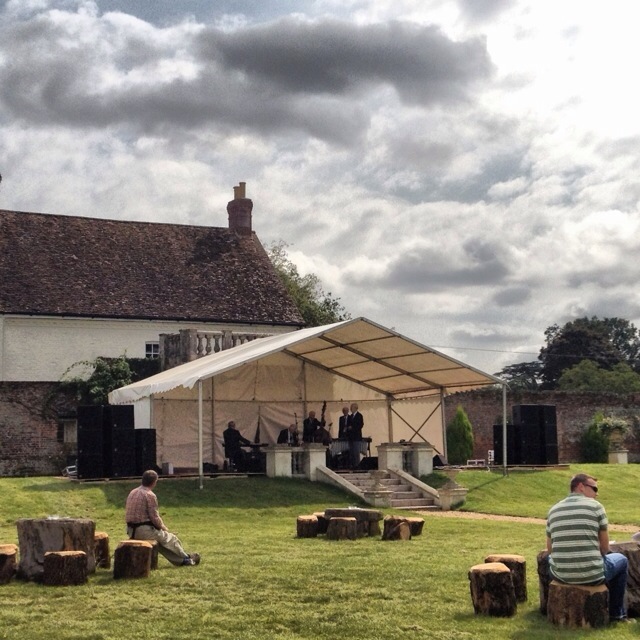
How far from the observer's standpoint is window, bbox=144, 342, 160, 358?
36562mm

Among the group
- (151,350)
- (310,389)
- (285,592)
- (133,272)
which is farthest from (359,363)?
(285,592)

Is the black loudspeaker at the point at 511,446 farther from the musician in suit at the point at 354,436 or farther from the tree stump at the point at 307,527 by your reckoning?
the tree stump at the point at 307,527

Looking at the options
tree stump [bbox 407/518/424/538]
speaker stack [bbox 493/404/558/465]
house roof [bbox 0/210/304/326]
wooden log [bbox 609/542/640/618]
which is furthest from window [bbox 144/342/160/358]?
wooden log [bbox 609/542/640/618]

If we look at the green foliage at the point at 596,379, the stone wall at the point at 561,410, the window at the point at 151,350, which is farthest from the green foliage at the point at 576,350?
the window at the point at 151,350

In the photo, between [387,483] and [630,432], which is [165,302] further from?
[630,432]

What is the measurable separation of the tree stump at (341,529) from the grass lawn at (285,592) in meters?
0.21

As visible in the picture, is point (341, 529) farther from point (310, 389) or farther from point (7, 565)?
point (310, 389)

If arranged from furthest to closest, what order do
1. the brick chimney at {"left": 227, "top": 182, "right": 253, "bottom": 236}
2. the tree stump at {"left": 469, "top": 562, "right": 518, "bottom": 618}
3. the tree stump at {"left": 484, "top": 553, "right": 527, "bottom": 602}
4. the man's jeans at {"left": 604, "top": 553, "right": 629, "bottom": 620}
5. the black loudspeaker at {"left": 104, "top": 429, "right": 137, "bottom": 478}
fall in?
the brick chimney at {"left": 227, "top": 182, "right": 253, "bottom": 236} → the black loudspeaker at {"left": 104, "top": 429, "right": 137, "bottom": 478} → the tree stump at {"left": 484, "top": 553, "right": 527, "bottom": 602} → the tree stump at {"left": 469, "top": 562, "right": 518, "bottom": 618} → the man's jeans at {"left": 604, "top": 553, "right": 629, "bottom": 620}

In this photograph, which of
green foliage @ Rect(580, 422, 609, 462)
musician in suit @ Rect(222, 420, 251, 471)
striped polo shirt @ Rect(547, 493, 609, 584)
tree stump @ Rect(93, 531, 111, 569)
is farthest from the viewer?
green foliage @ Rect(580, 422, 609, 462)

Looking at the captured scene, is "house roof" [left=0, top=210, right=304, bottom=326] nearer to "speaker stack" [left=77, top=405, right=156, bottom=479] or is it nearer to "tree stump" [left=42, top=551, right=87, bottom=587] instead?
"speaker stack" [left=77, top=405, right=156, bottom=479]

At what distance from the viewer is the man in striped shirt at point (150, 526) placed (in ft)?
43.2

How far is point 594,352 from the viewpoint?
78.6 meters

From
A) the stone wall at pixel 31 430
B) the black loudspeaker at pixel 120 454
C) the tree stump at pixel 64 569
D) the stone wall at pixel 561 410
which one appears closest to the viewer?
the tree stump at pixel 64 569

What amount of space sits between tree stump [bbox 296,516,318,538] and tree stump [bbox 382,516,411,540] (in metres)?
1.16
